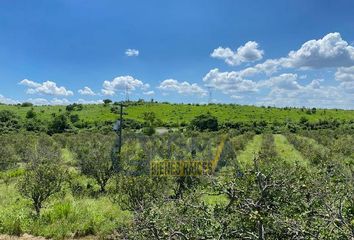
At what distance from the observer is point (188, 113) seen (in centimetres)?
8350

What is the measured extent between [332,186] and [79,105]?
86.4m

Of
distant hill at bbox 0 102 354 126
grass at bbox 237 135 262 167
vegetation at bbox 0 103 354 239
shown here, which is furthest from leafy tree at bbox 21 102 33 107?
grass at bbox 237 135 262 167

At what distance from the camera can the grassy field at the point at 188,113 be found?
76.9m

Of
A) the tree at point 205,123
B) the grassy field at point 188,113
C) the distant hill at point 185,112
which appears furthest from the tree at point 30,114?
the tree at point 205,123

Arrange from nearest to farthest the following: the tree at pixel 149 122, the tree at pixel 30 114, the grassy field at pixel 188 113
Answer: the tree at pixel 149 122 → the tree at pixel 30 114 → the grassy field at pixel 188 113

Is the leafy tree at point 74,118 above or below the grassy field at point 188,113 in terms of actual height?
below

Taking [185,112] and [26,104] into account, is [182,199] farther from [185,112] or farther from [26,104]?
[26,104]

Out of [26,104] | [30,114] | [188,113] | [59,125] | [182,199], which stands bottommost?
[59,125]

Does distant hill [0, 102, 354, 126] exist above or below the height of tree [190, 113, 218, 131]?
above

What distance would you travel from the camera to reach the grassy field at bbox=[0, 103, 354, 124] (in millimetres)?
76875

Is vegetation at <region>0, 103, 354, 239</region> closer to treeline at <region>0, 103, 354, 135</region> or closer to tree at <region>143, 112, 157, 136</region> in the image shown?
tree at <region>143, 112, 157, 136</region>

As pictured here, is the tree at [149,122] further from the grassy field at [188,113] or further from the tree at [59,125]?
the tree at [59,125]

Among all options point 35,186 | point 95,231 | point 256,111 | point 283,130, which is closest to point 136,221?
point 95,231

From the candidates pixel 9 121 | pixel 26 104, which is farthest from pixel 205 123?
pixel 26 104
